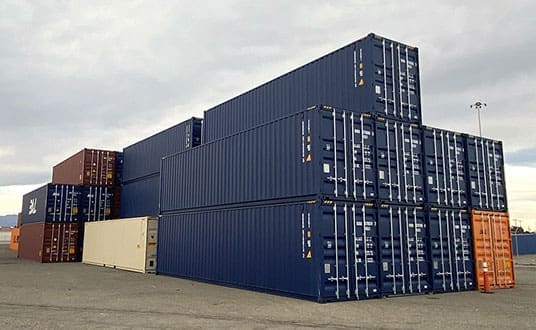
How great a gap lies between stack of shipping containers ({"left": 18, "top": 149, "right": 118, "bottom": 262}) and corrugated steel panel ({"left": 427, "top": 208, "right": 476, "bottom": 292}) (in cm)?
2523

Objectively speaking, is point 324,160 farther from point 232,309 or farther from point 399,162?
point 232,309

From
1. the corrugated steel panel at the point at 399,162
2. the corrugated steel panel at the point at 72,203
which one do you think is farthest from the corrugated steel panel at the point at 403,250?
the corrugated steel panel at the point at 72,203

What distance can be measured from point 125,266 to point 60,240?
31.0ft

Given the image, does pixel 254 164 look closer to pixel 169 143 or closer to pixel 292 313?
pixel 292 313

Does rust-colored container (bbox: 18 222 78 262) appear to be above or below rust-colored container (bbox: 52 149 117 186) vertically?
below

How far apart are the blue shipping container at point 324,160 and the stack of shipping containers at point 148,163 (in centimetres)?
802

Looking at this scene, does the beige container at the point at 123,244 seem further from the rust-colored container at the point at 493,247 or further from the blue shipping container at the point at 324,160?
the rust-colored container at the point at 493,247

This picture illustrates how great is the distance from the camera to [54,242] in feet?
103

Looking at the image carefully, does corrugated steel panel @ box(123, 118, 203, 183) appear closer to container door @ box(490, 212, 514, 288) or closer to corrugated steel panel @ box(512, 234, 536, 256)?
container door @ box(490, 212, 514, 288)

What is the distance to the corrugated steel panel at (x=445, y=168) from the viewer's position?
1600cm

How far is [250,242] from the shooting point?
15.8m

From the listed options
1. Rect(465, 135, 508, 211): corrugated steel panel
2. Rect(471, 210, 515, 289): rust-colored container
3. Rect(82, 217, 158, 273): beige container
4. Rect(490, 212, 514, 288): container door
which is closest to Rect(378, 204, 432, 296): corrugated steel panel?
Rect(471, 210, 515, 289): rust-colored container

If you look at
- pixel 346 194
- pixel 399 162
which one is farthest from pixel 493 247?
pixel 346 194

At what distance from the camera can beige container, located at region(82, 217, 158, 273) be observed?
23203 mm
